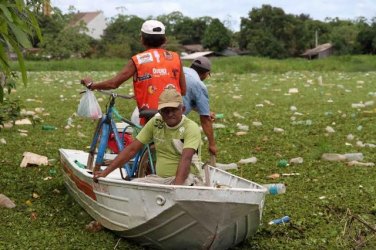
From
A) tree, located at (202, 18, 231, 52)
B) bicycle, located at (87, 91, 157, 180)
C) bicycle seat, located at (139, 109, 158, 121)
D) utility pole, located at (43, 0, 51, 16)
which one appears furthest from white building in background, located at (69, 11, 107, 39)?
bicycle seat, located at (139, 109, 158, 121)

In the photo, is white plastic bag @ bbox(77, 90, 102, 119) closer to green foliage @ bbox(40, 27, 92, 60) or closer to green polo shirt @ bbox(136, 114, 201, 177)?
green polo shirt @ bbox(136, 114, 201, 177)

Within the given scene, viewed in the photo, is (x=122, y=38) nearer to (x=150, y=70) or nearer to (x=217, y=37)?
(x=217, y=37)

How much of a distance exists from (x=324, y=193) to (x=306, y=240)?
56.4 inches

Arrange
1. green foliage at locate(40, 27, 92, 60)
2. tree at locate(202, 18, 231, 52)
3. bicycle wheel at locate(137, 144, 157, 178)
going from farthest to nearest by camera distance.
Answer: tree at locate(202, 18, 231, 52), green foliage at locate(40, 27, 92, 60), bicycle wheel at locate(137, 144, 157, 178)

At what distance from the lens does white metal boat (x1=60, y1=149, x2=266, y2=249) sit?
4121mm

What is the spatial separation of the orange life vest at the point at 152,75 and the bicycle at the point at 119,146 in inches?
6.2

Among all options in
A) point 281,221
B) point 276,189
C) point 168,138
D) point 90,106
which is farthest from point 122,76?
point 276,189

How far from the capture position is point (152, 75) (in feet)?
17.3

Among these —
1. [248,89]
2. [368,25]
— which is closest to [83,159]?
[248,89]

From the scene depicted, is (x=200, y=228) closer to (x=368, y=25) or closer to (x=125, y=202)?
(x=125, y=202)

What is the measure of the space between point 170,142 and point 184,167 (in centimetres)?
28

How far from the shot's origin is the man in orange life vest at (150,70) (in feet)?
17.3

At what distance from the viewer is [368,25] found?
179ft

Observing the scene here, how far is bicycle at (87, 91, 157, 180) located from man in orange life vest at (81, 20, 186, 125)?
182 mm
